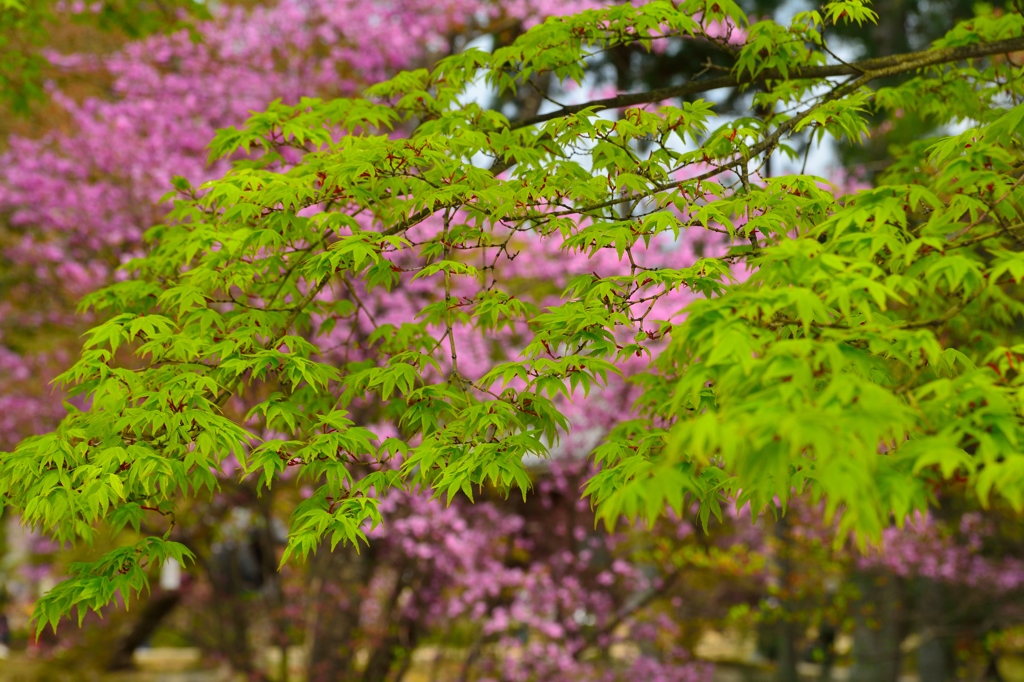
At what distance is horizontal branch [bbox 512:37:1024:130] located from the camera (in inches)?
199

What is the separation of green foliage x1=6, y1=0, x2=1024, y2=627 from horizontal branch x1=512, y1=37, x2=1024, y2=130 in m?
0.02

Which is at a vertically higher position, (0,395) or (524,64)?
(524,64)

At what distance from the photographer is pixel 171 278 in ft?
17.0

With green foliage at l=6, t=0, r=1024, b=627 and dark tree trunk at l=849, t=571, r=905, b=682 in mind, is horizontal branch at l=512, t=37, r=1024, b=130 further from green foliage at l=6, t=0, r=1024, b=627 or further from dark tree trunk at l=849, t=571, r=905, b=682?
dark tree trunk at l=849, t=571, r=905, b=682

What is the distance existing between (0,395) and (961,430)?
1320 cm

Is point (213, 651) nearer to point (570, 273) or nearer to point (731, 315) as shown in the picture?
point (570, 273)

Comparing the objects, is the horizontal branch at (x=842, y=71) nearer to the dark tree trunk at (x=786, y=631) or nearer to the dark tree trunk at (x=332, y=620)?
the dark tree trunk at (x=332, y=620)

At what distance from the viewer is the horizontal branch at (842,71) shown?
507 cm

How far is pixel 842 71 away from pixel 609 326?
257 centimetres

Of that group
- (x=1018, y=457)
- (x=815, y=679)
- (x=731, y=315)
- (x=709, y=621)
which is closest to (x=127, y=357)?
(x=709, y=621)

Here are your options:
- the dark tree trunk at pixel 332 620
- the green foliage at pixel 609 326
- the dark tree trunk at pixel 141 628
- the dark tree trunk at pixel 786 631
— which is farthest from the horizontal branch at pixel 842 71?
the dark tree trunk at pixel 141 628

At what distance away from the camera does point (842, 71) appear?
533 centimetres

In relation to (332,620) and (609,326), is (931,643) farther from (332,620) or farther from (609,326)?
(609,326)

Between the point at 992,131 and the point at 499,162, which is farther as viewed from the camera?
the point at 499,162
